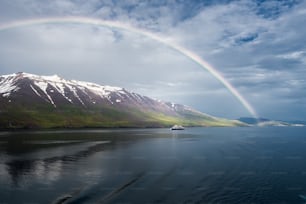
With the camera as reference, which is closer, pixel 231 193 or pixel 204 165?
pixel 231 193

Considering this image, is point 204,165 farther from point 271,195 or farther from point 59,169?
point 59,169

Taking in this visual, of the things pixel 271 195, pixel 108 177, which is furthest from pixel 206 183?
pixel 108 177

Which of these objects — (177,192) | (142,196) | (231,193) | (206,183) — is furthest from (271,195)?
(142,196)

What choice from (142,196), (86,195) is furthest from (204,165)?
(86,195)

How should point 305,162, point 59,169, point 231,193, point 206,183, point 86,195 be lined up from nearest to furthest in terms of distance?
point 86,195
point 231,193
point 206,183
point 59,169
point 305,162

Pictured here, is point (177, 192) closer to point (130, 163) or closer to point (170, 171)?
point (170, 171)

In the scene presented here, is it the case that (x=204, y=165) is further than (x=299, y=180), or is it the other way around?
(x=204, y=165)

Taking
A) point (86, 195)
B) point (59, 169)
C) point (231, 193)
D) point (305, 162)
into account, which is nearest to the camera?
point (86, 195)

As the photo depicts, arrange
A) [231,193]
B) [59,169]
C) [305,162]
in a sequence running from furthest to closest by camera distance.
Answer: [305,162] → [59,169] → [231,193]

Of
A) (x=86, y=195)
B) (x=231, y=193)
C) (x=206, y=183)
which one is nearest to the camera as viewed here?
(x=86, y=195)
